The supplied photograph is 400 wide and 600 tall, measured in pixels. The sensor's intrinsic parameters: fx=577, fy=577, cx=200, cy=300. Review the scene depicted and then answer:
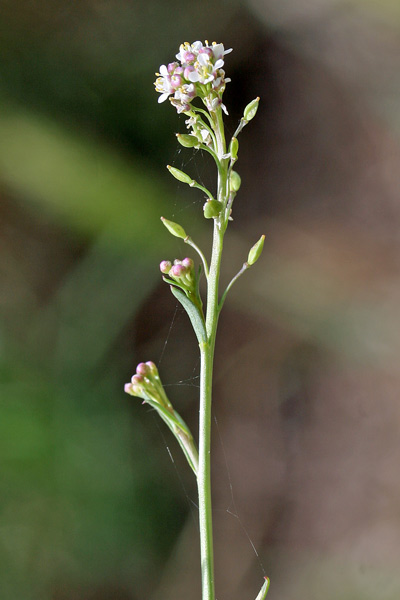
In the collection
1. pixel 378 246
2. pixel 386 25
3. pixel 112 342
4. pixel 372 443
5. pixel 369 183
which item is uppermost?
pixel 386 25

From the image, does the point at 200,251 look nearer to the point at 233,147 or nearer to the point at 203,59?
the point at 233,147

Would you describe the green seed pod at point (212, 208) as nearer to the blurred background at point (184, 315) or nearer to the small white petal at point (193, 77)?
the small white petal at point (193, 77)

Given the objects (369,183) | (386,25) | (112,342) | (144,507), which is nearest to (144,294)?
(112,342)

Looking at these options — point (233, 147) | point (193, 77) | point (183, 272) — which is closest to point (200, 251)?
point (183, 272)

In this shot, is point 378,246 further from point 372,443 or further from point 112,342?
point 112,342

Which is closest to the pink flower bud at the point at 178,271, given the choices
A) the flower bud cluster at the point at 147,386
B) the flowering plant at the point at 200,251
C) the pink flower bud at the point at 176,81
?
the flowering plant at the point at 200,251
